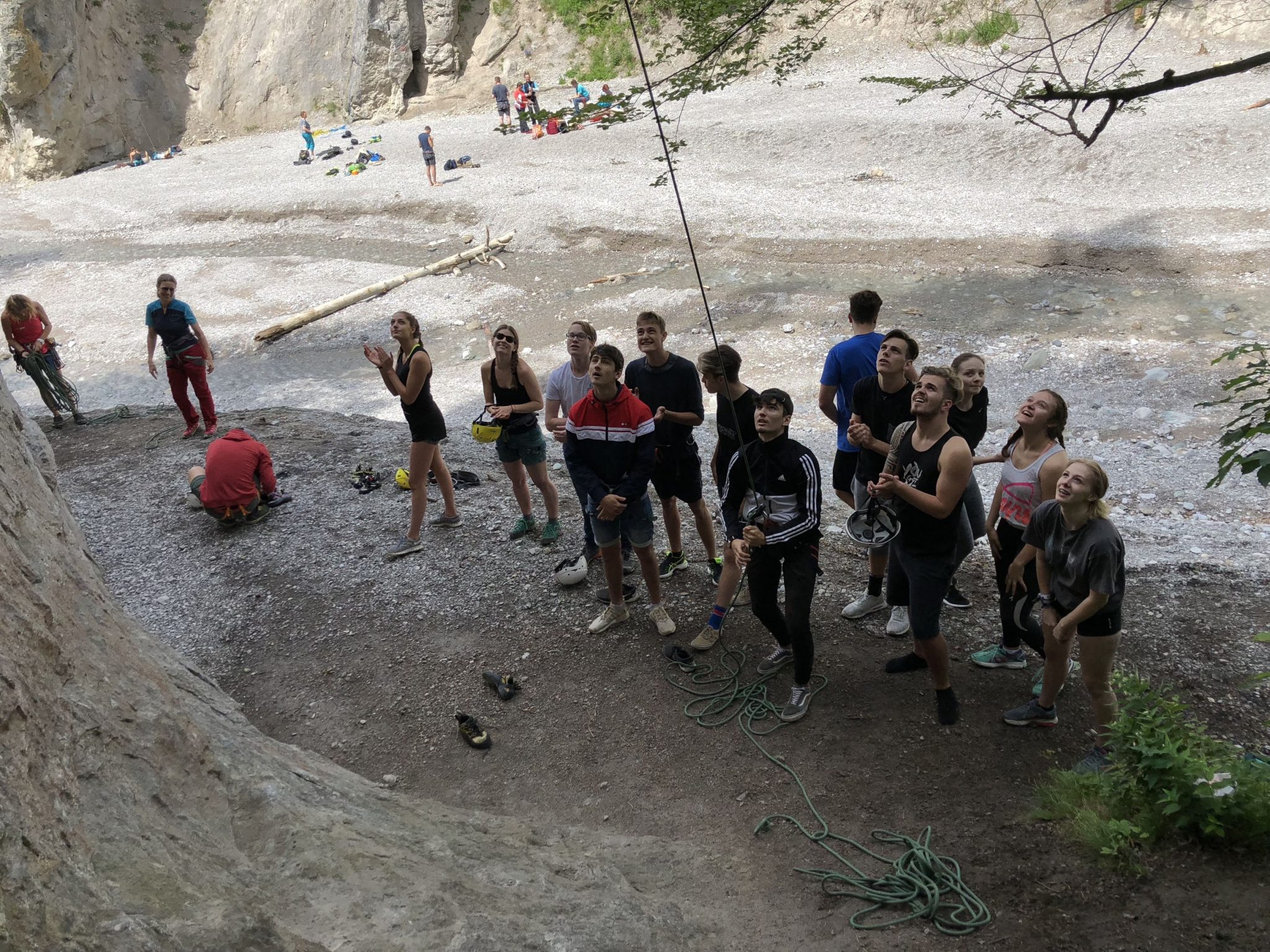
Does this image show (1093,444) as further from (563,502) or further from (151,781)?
(151,781)

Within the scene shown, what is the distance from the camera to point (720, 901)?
13.6 ft

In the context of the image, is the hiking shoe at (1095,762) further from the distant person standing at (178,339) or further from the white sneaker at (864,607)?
the distant person standing at (178,339)

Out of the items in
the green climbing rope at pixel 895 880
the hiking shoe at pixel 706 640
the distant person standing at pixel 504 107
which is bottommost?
the green climbing rope at pixel 895 880

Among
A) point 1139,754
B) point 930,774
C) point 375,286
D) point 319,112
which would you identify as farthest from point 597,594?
point 319,112

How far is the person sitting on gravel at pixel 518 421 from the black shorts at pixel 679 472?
123 centimetres

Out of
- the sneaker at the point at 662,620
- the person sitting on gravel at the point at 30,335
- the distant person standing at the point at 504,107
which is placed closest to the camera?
the sneaker at the point at 662,620

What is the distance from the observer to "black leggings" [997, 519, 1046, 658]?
5305 mm

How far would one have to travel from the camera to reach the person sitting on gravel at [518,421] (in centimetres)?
702

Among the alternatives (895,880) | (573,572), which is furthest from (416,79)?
(895,880)

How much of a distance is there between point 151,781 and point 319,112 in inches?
1373

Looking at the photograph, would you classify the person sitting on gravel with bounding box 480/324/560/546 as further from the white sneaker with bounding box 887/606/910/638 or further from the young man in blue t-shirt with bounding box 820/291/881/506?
the white sneaker with bounding box 887/606/910/638

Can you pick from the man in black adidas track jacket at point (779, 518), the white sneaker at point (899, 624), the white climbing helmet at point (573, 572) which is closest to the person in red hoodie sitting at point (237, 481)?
the white climbing helmet at point (573, 572)

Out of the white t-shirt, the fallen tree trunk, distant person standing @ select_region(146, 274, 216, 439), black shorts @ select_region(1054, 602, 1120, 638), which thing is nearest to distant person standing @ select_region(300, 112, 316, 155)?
the fallen tree trunk

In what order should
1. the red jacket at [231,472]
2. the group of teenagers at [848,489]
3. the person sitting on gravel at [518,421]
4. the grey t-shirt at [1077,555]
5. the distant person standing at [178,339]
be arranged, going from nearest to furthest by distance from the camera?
the grey t-shirt at [1077,555], the group of teenagers at [848,489], the person sitting on gravel at [518,421], the red jacket at [231,472], the distant person standing at [178,339]
